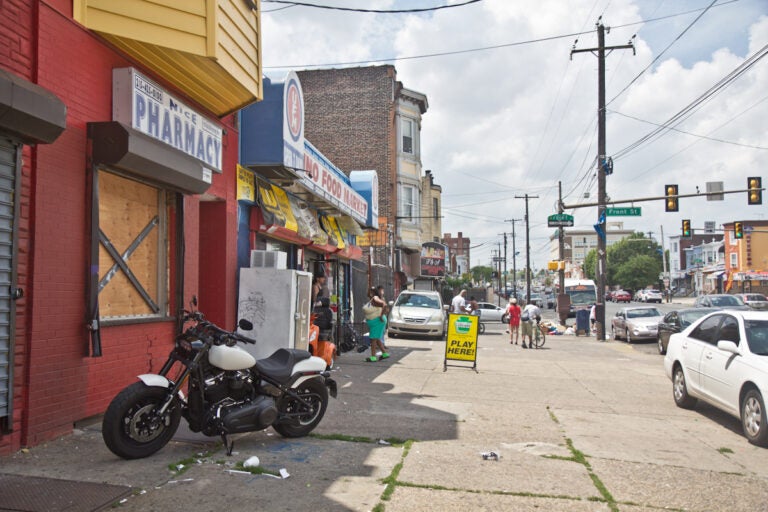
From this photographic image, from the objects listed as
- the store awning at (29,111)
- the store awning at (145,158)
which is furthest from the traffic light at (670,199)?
the store awning at (29,111)

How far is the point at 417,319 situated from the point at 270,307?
38.9 feet

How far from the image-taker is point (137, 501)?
4203mm

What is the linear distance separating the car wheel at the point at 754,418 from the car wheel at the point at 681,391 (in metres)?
1.86

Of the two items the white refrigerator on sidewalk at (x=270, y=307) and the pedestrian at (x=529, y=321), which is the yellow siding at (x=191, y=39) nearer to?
the white refrigerator on sidewalk at (x=270, y=307)

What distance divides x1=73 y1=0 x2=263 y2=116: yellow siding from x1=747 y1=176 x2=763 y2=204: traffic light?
19.8 m

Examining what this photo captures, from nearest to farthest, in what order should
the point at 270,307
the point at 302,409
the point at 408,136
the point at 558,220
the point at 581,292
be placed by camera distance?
the point at 302,409 < the point at 270,307 < the point at 558,220 < the point at 408,136 < the point at 581,292

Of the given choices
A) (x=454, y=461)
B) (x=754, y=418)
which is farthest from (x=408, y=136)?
(x=454, y=461)

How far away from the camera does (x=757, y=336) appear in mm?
7582

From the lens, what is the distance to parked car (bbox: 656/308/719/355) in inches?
661

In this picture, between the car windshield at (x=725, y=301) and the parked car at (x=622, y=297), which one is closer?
the car windshield at (x=725, y=301)

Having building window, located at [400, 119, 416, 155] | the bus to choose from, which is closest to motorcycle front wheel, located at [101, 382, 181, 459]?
building window, located at [400, 119, 416, 155]

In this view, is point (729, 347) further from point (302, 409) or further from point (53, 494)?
point (53, 494)

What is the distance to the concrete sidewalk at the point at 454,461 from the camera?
177 inches

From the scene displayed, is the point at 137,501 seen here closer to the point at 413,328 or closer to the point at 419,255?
the point at 413,328
